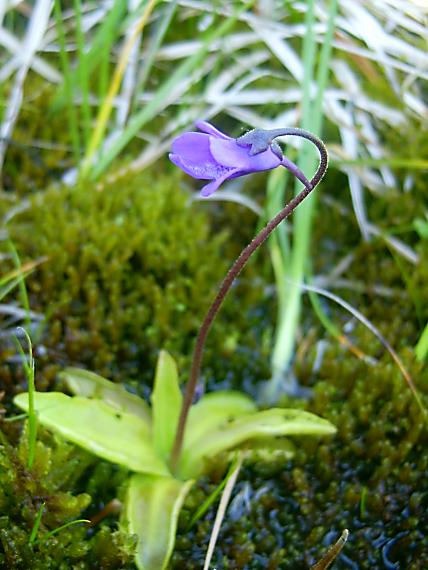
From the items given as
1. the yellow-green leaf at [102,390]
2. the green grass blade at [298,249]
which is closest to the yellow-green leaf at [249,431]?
the yellow-green leaf at [102,390]

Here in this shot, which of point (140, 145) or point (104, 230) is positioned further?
point (140, 145)

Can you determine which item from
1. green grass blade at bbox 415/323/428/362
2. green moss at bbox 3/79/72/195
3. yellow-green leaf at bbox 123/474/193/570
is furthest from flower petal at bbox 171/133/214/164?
green moss at bbox 3/79/72/195

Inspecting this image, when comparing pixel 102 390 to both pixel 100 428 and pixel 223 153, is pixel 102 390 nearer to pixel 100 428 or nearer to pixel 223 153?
pixel 100 428

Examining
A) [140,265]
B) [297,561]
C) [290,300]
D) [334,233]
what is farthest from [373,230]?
[297,561]

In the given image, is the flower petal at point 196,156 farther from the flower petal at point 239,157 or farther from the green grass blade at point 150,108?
the green grass blade at point 150,108

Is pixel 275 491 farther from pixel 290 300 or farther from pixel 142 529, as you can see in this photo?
pixel 290 300

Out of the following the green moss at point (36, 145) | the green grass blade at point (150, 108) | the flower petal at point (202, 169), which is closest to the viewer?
the flower petal at point (202, 169)

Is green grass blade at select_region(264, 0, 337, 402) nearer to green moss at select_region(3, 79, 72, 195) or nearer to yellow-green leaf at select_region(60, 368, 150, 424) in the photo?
yellow-green leaf at select_region(60, 368, 150, 424)

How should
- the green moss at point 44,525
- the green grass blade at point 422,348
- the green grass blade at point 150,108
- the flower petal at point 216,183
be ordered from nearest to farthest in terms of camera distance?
the flower petal at point 216,183 → the green moss at point 44,525 → the green grass blade at point 422,348 → the green grass blade at point 150,108
